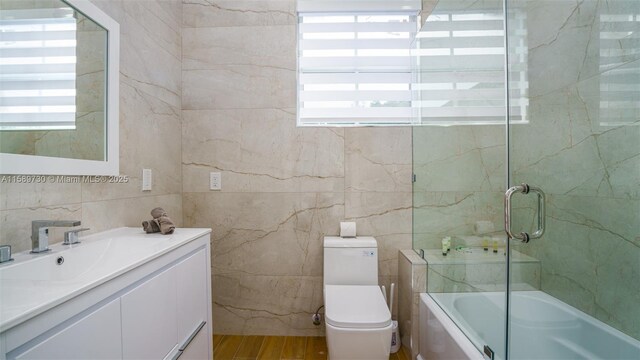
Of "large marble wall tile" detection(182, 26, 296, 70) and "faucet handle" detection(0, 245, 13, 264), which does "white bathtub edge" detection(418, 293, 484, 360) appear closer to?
"faucet handle" detection(0, 245, 13, 264)

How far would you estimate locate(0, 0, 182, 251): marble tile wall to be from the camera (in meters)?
1.06

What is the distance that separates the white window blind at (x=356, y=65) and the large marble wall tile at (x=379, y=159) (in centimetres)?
17

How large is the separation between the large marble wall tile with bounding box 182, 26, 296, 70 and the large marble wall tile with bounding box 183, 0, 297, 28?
42mm

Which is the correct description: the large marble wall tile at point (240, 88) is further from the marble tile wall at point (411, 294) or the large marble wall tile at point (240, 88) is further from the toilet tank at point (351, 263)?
the marble tile wall at point (411, 294)

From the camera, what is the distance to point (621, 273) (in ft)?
3.54

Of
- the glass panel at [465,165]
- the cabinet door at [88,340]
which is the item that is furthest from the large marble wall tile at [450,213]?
the cabinet door at [88,340]

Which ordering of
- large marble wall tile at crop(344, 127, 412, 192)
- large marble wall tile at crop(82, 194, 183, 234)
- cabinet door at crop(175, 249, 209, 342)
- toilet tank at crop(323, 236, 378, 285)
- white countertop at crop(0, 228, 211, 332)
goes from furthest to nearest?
large marble wall tile at crop(344, 127, 412, 192) < toilet tank at crop(323, 236, 378, 285) < large marble wall tile at crop(82, 194, 183, 234) < cabinet door at crop(175, 249, 209, 342) < white countertop at crop(0, 228, 211, 332)

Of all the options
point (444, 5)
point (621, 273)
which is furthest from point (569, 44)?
point (621, 273)

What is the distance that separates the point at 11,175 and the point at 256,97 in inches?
53.7

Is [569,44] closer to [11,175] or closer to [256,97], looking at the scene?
[256,97]

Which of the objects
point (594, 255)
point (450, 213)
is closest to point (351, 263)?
point (450, 213)

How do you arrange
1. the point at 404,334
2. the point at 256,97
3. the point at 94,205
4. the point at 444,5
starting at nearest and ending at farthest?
the point at 94,205
the point at 444,5
the point at 404,334
the point at 256,97

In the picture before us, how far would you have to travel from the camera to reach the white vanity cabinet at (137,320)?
2.06ft

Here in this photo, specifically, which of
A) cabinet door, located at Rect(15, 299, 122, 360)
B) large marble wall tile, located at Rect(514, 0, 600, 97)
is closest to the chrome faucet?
cabinet door, located at Rect(15, 299, 122, 360)
